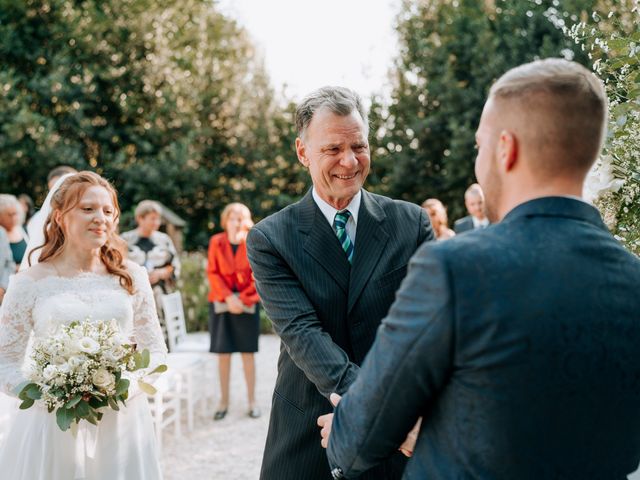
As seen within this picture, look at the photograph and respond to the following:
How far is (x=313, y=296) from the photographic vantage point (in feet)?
7.11

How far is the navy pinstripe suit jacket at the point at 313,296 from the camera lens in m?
2.14

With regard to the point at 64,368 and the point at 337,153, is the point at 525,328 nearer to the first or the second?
the point at 337,153

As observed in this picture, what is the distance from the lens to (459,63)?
17500mm

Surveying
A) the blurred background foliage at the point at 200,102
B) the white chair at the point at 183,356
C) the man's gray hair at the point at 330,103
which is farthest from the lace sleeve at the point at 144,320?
the blurred background foliage at the point at 200,102

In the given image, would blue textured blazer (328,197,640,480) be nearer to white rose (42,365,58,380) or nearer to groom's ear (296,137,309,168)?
groom's ear (296,137,309,168)

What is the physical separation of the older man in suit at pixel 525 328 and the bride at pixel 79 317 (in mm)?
2516

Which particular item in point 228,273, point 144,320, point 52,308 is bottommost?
point 228,273

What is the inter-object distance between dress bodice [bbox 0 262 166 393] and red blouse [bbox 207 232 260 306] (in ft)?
12.6

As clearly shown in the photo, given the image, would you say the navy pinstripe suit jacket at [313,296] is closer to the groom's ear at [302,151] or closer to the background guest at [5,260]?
the groom's ear at [302,151]

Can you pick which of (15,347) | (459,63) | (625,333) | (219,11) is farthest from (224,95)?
(625,333)

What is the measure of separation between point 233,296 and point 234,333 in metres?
0.44

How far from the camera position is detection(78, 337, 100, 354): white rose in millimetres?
3090

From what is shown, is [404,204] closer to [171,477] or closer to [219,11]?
[171,477]

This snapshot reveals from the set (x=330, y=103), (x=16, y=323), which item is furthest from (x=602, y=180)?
(x=16, y=323)
